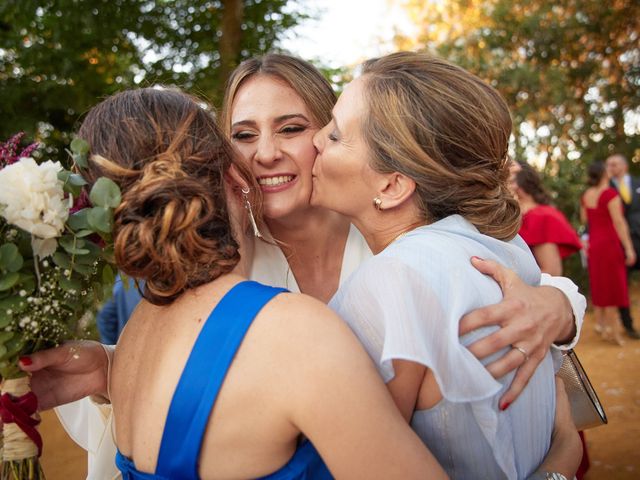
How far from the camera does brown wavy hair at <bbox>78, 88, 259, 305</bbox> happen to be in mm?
1605

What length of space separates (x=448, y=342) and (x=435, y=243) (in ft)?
0.99

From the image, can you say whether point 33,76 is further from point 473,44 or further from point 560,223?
point 473,44

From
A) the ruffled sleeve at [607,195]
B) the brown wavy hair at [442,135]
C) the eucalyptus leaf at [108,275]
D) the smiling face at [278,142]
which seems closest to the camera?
the eucalyptus leaf at [108,275]

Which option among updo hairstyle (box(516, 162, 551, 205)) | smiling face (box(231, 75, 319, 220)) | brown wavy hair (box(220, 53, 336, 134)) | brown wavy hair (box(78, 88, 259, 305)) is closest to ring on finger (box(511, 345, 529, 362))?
brown wavy hair (box(78, 88, 259, 305))

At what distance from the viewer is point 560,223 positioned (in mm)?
6336

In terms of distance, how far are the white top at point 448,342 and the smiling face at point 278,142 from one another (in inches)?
47.4

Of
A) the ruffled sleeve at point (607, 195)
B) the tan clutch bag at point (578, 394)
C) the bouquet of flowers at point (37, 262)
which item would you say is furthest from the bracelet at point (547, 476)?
the ruffled sleeve at point (607, 195)

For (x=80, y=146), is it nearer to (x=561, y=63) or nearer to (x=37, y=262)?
(x=37, y=262)

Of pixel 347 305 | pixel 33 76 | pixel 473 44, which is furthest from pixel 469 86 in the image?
pixel 473 44

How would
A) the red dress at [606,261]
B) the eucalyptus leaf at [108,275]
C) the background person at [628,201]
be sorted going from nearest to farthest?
the eucalyptus leaf at [108,275], the red dress at [606,261], the background person at [628,201]

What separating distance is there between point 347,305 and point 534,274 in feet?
2.54

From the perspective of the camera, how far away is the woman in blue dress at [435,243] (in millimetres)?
1686

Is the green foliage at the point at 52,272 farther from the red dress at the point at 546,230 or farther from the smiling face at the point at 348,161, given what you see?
the red dress at the point at 546,230

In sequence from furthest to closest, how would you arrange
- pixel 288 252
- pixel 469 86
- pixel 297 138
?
1. pixel 288 252
2. pixel 297 138
3. pixel 469 86
